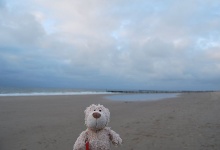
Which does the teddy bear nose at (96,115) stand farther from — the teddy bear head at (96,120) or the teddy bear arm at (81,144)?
the teddy bear arm at (81,144)

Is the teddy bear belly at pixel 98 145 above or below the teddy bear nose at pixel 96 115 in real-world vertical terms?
below

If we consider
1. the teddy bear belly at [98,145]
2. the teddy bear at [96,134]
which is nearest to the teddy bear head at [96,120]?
the teddy bear at [96,134]

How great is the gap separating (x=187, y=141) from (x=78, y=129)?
4705mm

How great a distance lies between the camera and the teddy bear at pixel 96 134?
3943 millimetres

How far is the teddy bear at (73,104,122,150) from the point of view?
12.9ft

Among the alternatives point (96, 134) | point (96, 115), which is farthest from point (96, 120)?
point (96, 134)

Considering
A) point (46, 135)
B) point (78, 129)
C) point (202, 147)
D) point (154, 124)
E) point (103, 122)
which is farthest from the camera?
point (154, 124)

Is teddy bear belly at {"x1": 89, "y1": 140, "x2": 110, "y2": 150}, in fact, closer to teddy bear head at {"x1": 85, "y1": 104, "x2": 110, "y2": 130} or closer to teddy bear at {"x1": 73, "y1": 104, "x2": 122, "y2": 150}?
teddy bear at {"x1": 73, "y1": 104, "x2": 122, "y2": 150}

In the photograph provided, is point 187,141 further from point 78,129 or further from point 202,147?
point 78,129

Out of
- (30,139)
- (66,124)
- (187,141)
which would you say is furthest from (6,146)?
(187,141)

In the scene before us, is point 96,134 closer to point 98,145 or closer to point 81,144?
point 98,145

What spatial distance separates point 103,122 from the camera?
398 centimetres

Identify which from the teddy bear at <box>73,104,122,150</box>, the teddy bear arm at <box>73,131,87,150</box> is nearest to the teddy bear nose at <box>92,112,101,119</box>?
the teddy bear at <box>73,104,122,150</box>

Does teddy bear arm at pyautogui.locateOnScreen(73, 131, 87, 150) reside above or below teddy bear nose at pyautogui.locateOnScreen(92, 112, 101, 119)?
below
